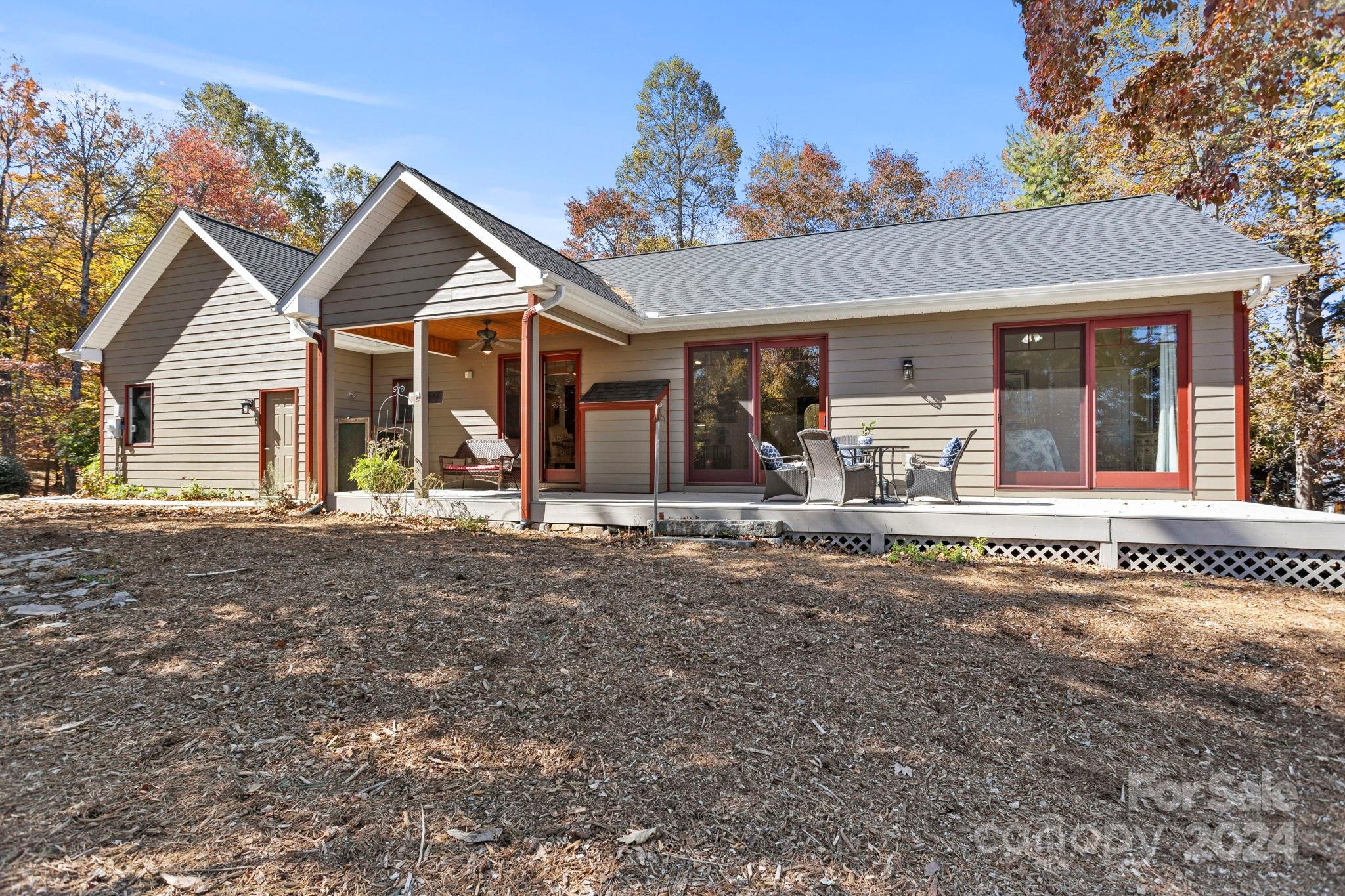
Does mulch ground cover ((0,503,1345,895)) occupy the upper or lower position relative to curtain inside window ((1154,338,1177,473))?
Result: lower

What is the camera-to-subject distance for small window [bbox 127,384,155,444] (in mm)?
11195

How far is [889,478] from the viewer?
757cm

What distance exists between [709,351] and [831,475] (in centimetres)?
286

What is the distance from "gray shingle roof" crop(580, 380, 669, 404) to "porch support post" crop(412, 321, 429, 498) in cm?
201

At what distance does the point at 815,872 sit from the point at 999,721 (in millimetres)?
1260

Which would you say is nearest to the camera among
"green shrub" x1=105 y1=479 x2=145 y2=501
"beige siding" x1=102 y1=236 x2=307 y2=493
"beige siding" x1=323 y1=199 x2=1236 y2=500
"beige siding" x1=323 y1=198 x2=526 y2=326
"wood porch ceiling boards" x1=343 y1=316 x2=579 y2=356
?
"beige siding" x1=323 y1=199 x2=1236 y2=500

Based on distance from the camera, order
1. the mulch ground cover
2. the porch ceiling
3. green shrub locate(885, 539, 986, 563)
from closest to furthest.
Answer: the mulch ground cover → green shrub locate(885, 539, 986, 563) → the porch ceiling

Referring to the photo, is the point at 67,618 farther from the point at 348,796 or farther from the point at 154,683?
the point at 348,796

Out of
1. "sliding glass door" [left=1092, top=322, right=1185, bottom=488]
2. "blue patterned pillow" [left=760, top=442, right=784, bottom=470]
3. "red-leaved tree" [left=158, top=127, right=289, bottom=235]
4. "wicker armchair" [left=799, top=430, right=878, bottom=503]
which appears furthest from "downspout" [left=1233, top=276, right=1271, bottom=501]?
"red-leaved tree" [left=158, top=127, right=289, bottom=235]

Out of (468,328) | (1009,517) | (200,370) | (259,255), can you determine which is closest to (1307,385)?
(1009,517)

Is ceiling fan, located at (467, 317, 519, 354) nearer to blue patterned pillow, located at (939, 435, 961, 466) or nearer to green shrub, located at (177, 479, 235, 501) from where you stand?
green shrub, located at (177, 479, 235, 501)

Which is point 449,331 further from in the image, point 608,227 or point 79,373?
point 608,227

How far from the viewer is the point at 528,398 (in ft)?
22.5

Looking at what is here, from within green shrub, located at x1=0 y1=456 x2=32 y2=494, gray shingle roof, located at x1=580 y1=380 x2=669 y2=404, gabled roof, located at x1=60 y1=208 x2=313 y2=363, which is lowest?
green shrub, located at x1=0 y1=456 x2=32 y2=494
